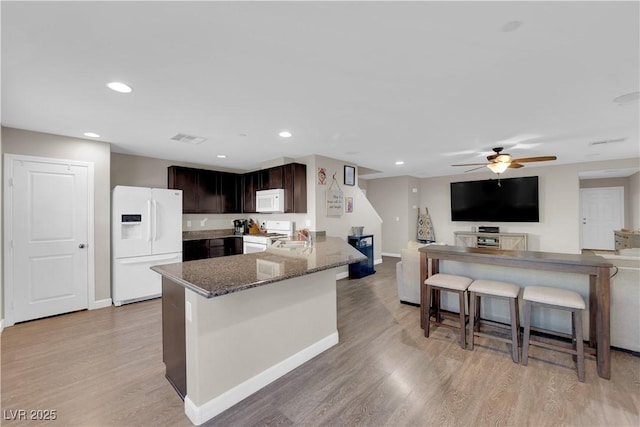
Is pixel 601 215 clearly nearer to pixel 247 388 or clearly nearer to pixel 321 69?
pixel 321 69

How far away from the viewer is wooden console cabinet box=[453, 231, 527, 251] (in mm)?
6656

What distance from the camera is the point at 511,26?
1589 mm

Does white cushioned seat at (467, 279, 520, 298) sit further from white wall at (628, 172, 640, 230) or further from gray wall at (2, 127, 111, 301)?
white wall at (628, 172, 640, 230)

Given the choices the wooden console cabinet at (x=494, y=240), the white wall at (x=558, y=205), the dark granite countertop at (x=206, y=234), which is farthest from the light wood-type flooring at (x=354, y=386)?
the white wall at (x=558, y=205)

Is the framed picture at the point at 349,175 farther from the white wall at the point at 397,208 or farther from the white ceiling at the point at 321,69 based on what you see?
the white wall at the point at 397,208

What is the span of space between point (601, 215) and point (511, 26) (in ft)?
30.8

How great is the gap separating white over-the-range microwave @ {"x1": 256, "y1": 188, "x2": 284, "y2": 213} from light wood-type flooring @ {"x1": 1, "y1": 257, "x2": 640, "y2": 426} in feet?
9.05

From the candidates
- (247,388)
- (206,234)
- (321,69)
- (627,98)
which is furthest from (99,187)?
(627,98)

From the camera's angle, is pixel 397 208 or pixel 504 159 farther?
pixel 397 208

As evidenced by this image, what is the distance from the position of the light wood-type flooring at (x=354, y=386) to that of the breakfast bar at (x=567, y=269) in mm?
273

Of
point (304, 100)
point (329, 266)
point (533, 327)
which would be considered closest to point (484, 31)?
point (304, 100)

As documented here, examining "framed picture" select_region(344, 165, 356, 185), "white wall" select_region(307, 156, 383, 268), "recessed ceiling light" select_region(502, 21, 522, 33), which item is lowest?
"white wall" select_region(307, 156, 383, 268)

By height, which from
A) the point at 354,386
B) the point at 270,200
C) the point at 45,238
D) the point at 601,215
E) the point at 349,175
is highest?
the point at 349,175

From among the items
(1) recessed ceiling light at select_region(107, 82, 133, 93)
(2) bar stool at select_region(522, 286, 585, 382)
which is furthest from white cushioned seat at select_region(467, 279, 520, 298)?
(1) recessed ceiling light at select_region(107, 82, 133, 93)
